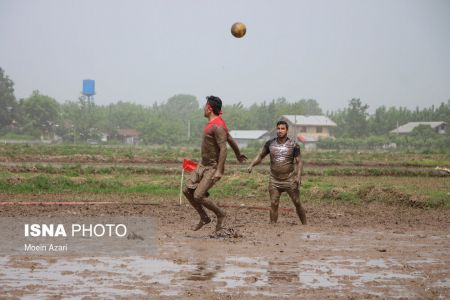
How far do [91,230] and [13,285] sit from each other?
463cm

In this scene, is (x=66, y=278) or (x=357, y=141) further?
(x=357, y=141)

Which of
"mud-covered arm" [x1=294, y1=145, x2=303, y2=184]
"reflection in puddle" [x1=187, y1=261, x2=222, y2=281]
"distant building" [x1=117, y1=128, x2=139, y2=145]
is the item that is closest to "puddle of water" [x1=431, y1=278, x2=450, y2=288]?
"reflection in puddle" [x1=187, y1=261, x2=222, y2=281]

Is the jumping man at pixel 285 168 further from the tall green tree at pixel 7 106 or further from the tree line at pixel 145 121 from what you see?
the tall green tree at pixel 7 106

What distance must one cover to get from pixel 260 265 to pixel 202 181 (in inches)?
111

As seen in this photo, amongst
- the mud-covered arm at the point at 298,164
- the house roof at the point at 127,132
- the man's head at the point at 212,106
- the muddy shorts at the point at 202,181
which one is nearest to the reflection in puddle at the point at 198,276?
the muddy shorts at the point at 202,181

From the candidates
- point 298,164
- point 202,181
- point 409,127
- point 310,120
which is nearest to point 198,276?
point 202,181

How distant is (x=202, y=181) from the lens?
12.3 m

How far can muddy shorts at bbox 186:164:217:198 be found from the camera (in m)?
12.3

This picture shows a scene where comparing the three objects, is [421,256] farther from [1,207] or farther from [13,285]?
[1,207]

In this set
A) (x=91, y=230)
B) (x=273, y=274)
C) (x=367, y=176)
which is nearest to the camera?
(x=273, y=274)

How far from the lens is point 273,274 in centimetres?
920

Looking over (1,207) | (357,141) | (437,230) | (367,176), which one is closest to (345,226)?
(437,230)

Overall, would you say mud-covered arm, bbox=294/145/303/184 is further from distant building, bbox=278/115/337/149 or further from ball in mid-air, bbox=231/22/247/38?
distant building, bbox=278/115/337/149

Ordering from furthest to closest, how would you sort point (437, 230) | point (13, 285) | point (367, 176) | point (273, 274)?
1. point (367, 176)
2. point (437, 230)
3. point (273, 274)
4. point (13, 285)
